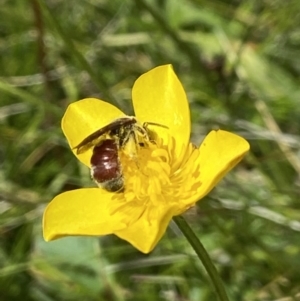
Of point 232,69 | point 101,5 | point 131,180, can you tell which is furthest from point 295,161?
point 101,5

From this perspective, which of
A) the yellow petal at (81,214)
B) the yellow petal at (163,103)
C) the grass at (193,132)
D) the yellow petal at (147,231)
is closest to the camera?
the yellow petal at (147,231)

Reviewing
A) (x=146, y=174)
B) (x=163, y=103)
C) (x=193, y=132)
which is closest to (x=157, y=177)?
(x=146, y=174)

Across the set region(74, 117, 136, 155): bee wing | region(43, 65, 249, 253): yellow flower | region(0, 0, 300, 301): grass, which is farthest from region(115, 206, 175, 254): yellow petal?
region(0, 0, 300, 301): grass

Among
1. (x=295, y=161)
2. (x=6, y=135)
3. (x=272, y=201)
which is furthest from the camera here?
(x=6, y=135)

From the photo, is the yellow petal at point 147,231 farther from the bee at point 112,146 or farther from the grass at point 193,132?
the grass at point 193,132

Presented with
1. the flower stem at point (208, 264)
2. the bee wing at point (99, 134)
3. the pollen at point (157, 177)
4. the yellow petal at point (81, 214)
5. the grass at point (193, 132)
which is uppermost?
the bee wing at point (99, 134)

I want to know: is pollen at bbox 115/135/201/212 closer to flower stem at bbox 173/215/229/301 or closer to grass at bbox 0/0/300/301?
flower stem at bbox 173/215/229/301

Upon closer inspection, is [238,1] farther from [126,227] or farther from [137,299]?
[126,227]

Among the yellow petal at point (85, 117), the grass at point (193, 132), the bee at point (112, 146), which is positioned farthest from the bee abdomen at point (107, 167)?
the grass at point (193, 132)
